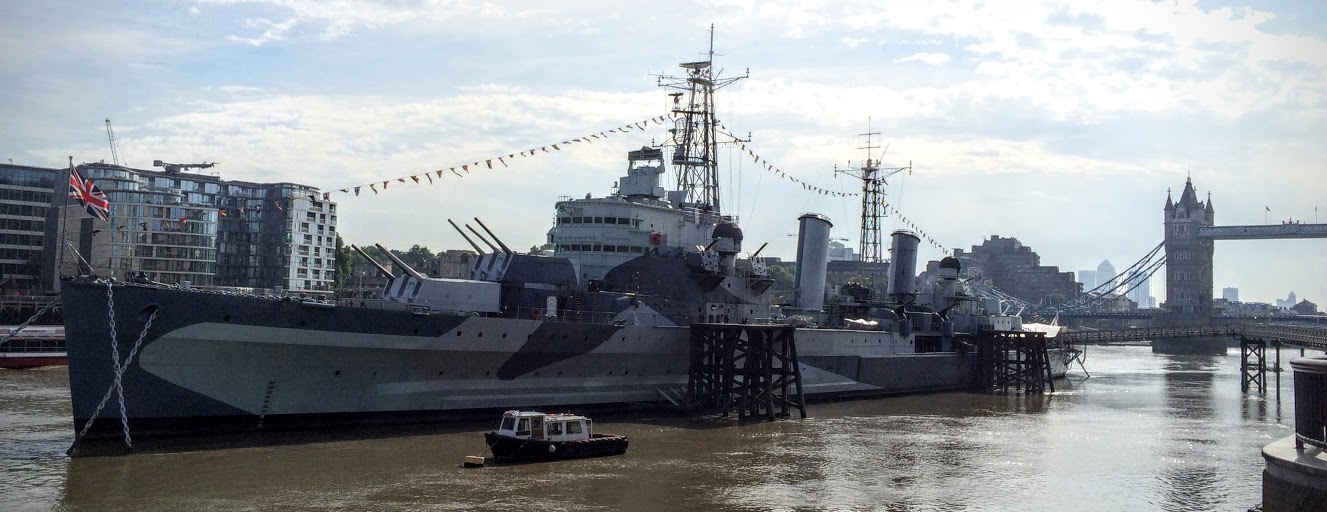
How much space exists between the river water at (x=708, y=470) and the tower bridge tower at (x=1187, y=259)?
109906mm

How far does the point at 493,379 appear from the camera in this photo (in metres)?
27.7

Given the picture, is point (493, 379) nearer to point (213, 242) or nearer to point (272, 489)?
point (272, 489)

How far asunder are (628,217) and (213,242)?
42442 millimetres

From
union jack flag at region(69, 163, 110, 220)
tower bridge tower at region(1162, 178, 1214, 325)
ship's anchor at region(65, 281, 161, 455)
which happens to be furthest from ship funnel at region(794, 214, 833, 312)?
tower bridge tower at region(1162, 178, 1214, 325)

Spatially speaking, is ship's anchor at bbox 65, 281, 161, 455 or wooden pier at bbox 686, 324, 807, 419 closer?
ship's anchor at bbox 65, 281, 161, 455

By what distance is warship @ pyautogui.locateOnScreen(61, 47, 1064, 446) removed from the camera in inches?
864

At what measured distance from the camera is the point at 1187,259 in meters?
137

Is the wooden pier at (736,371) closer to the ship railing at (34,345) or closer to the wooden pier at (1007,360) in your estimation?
the wooden pier at (1007,360)

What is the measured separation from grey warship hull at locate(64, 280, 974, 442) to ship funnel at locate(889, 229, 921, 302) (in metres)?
18.4

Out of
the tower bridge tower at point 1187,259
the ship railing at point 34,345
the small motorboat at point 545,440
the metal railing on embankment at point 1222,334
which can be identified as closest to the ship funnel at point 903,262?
the metal railing on embankment at point 1222,334

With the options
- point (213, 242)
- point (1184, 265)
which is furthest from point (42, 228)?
point (1184, 265)

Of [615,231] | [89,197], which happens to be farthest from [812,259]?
[89,197]

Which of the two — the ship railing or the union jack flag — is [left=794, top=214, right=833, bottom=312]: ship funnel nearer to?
the union jack flag

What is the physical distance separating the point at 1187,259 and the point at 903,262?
105 meters
